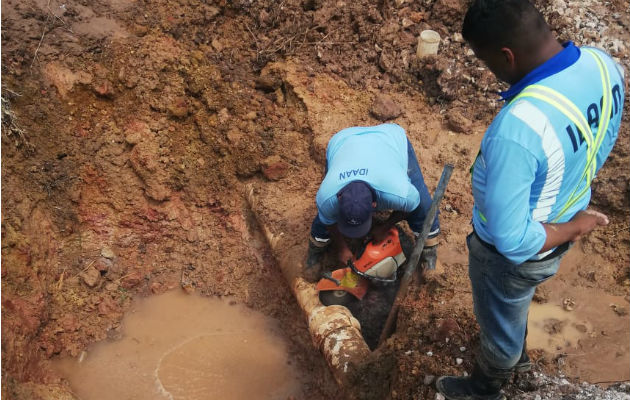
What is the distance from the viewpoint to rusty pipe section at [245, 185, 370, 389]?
2975mm

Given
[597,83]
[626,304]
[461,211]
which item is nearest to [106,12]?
[461,211]

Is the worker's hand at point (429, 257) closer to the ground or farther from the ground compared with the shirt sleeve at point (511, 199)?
closer to the ground

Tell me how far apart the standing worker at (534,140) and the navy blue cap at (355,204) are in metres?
0.89

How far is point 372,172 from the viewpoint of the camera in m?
2.81

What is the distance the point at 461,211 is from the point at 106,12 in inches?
144

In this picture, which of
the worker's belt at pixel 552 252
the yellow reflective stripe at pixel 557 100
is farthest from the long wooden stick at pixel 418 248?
the yellow reflective stripe at pixel 557 100

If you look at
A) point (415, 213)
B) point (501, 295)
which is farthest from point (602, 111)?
point (415, 213)

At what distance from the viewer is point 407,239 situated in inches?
137

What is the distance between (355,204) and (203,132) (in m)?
2.20

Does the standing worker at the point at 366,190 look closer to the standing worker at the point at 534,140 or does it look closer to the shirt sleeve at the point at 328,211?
the shirt sleeve at the point at 328,211

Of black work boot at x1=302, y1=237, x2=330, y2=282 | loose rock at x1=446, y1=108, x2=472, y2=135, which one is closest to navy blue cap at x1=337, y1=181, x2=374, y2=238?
black work boot at x1=302, y1=237, x2=330, y2=282

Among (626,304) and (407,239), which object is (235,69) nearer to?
(407,239)

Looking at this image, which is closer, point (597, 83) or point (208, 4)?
point (597, 83)

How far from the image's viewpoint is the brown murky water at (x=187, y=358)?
12.0ft
